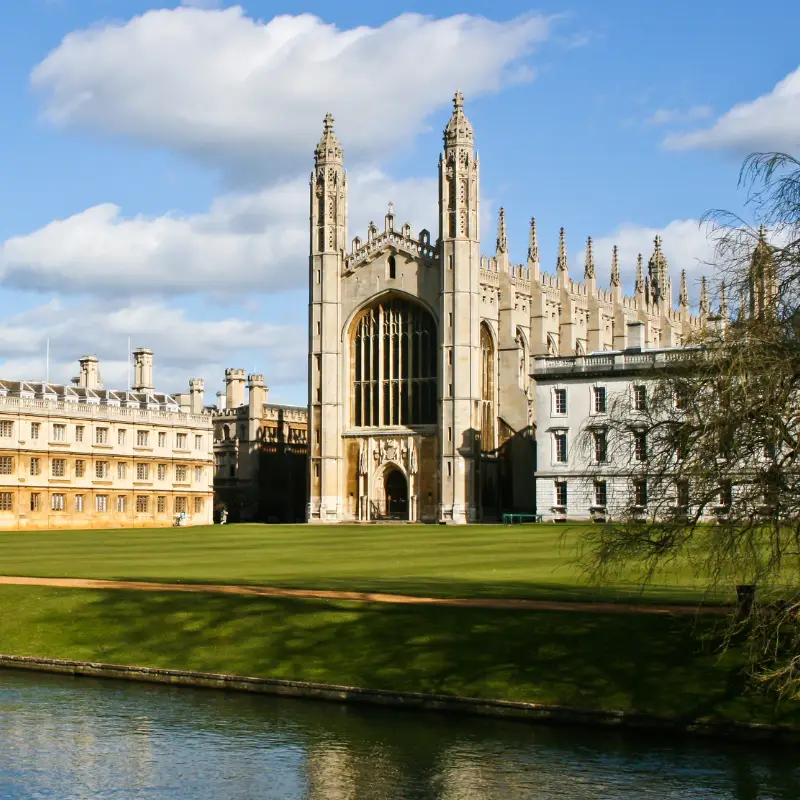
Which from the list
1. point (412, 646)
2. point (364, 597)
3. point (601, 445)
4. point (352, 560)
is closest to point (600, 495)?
point (352, 560)

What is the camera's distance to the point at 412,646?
2416 centimetres

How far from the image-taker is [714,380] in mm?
18516

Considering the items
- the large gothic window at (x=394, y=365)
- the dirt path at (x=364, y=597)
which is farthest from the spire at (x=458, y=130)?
the dirt path at (x=364, y=597)

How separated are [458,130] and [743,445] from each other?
63.3 m

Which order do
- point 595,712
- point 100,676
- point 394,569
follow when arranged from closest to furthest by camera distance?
1. point 595,712
2. point 100,676
3. point 394,569

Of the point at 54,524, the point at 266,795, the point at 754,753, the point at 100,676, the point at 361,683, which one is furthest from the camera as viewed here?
the point at 54,524

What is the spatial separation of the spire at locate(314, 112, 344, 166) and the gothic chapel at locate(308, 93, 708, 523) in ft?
0.29

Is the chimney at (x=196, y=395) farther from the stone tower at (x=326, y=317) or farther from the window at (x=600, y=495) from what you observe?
the window at (x=600, y=495)

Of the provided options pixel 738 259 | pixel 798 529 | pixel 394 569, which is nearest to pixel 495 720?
pixel 798 529

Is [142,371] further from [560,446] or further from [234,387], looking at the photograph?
[560,446]

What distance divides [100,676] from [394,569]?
1245cm

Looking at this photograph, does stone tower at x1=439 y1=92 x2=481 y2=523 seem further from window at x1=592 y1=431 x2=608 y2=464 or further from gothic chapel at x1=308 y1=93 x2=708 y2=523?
window at x1=592 y1=431 x2=608 y2=464

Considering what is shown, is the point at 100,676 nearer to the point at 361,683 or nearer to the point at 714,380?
the point at 361,683

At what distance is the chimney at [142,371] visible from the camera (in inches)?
3531
